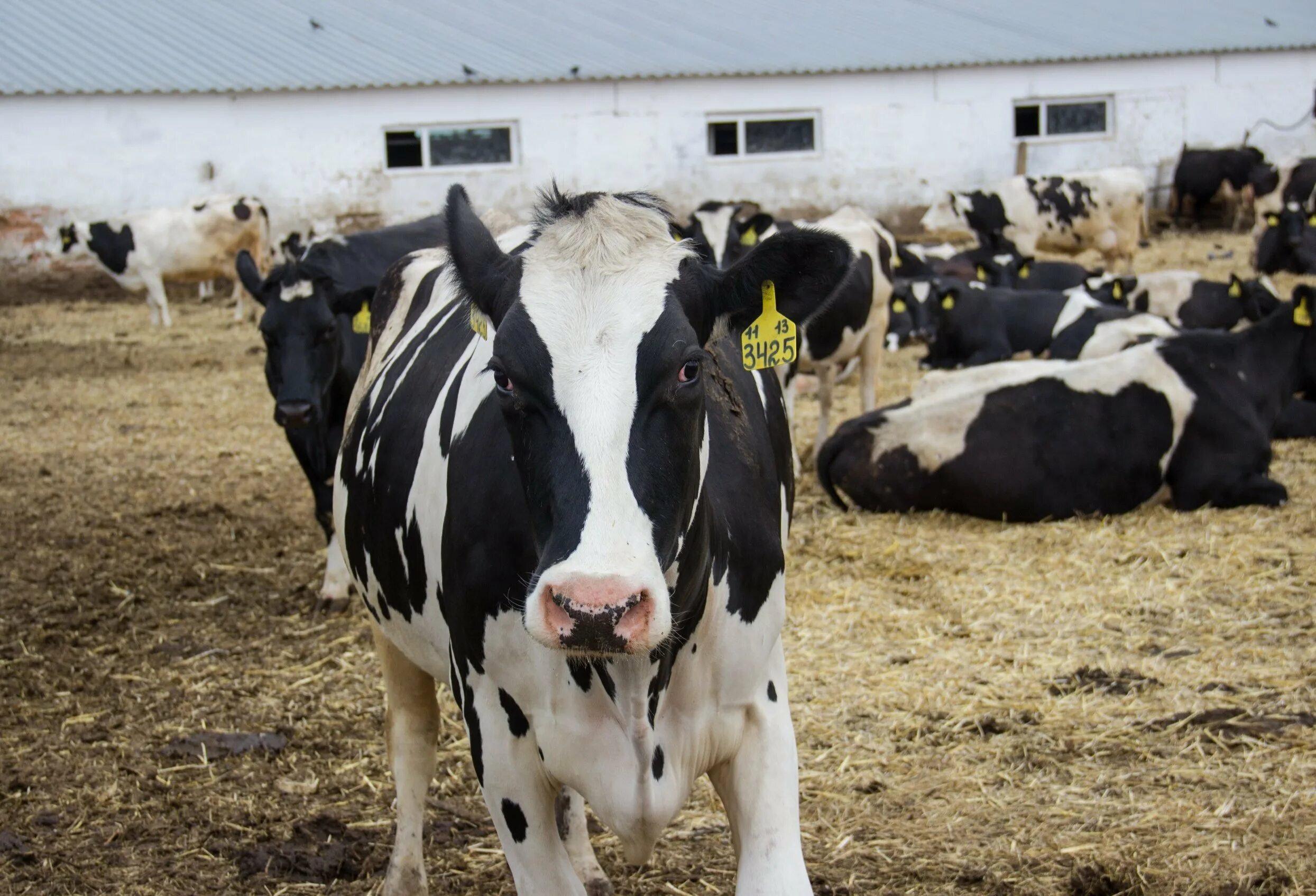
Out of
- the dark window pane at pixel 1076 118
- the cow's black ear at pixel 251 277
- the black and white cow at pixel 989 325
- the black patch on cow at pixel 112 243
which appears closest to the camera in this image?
A: the cow's black ear at pixel 251 277

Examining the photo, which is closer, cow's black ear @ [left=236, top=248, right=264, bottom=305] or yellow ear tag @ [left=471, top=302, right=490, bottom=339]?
yellow ear tag @ [left=471, top=302, right=490, bottom=339]

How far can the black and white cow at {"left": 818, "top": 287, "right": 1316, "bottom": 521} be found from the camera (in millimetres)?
7266

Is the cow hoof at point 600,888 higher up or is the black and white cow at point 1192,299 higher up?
the black and white cow at point 1192,299

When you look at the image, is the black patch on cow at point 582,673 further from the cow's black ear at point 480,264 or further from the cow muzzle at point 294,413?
the cow muzzle at point 294,413

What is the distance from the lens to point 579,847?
12.3 feet

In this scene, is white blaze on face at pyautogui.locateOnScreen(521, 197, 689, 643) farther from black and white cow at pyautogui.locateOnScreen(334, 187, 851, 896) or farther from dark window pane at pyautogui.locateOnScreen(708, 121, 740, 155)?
dark window pane at pyautogui.locateOnScreen(708, 121, 740, 155)

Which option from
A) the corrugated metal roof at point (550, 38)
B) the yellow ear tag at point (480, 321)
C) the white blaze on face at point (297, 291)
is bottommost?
the white blaze on face at point (297, 291)

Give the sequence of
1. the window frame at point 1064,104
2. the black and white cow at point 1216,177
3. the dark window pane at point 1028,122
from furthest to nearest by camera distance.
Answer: the dark window pane at point 1028,122
the window frame at point 1064,104
the black and white cow at point 1216,177

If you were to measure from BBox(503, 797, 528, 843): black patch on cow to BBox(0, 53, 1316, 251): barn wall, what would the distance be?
63.5 ft

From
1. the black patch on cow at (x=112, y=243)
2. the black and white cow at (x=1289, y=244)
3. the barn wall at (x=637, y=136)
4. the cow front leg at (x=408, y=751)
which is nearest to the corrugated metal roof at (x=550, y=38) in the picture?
the barn wall at (x=637, y=136)

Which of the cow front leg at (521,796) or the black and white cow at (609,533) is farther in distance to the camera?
the cow front leg at (521,796)

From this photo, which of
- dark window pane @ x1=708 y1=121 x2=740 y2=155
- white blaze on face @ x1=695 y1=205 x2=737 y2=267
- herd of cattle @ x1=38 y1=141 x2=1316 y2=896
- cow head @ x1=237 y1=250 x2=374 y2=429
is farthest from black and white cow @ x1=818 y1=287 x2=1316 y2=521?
dark window pane @ x1=708 y1=121 x2=740 y2=155

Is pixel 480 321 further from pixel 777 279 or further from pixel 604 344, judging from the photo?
pixel 777 279

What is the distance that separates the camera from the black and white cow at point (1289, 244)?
17.4m
